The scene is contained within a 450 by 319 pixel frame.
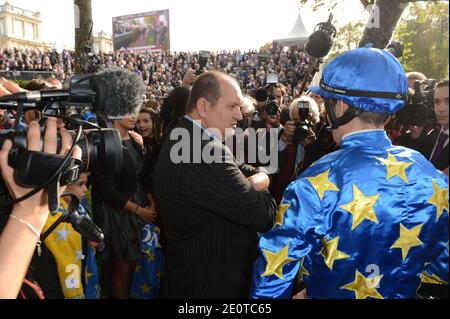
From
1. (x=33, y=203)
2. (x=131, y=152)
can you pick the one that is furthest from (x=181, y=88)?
(x=33, y=203)

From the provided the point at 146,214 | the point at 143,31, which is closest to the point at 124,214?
the point at 146,214

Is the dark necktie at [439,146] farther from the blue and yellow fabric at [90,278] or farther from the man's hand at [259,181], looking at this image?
the blue and yellow fabric at [90,278]

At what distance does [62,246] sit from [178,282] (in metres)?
0.64

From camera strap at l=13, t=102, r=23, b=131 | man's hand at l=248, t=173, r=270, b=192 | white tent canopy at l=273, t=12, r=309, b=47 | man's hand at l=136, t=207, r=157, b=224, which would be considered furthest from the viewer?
white tent canopy at l=273, t=12, r=309, b=47

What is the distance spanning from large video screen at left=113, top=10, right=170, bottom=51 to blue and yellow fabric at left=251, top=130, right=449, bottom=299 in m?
44.6

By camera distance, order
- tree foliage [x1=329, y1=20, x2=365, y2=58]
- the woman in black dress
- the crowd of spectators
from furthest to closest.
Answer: the crowd of spectators
tree foliage [x1=329, y1=20, x2=365, y2=58]
the woman in black dress

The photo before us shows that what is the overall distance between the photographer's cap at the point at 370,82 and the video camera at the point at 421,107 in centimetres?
136

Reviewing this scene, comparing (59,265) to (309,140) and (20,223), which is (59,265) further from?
(309,140)

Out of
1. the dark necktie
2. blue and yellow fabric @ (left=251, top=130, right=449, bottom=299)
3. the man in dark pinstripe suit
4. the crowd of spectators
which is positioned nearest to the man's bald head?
the man in dark pinstripe suit

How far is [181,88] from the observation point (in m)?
3.51

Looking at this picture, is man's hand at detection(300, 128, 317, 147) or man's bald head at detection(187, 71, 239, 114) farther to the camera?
man's hand at detection(300, 128, 317, 147)

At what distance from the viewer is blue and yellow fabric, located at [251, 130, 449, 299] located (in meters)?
1.46

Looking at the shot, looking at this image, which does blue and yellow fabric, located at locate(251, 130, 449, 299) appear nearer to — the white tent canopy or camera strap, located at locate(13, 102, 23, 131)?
camera strap, located at locate(13, 102, 23, 131)
